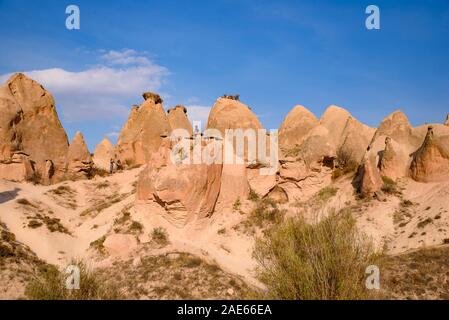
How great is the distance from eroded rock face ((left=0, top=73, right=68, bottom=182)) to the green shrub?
53.9ft

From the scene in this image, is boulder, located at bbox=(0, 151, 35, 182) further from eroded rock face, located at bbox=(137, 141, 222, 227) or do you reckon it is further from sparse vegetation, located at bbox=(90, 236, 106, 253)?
sparse vegetation, located at bbox=(90, 236, 106, 253)

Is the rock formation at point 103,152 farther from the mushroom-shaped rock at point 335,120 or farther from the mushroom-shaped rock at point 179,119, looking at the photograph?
the mushroom-shaped rock at point 335,120

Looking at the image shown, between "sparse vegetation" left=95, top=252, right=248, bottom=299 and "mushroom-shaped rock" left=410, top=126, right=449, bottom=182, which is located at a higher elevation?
"mushroom-shaped rock" left=410, top=126, right=449, bottom=182

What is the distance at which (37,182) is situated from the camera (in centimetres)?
2089

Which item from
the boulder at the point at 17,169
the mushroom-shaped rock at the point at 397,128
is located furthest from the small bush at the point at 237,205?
the boulder at the point at 17,169

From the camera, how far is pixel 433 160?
58.0ft

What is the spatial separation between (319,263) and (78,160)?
59.6ft

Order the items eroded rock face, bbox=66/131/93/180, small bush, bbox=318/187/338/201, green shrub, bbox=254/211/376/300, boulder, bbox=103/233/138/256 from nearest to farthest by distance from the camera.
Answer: green shrub, bbox=254/211/376/300 → boulder, bbox=103/233/138/256 → small bush, bbox=318/187/338/201 → eroded rock face, bbox=66/131/93/180

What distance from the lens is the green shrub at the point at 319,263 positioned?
7.85 m

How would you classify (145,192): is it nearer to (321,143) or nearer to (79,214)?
(79,214)

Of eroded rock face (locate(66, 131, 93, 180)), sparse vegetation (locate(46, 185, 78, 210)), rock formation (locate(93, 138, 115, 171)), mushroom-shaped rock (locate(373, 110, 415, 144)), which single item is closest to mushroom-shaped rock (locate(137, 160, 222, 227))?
sparse vegetation (locate(46, 185, 78, 210))

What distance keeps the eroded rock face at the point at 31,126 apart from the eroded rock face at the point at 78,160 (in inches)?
13.4

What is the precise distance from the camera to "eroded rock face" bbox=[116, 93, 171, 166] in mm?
27375
